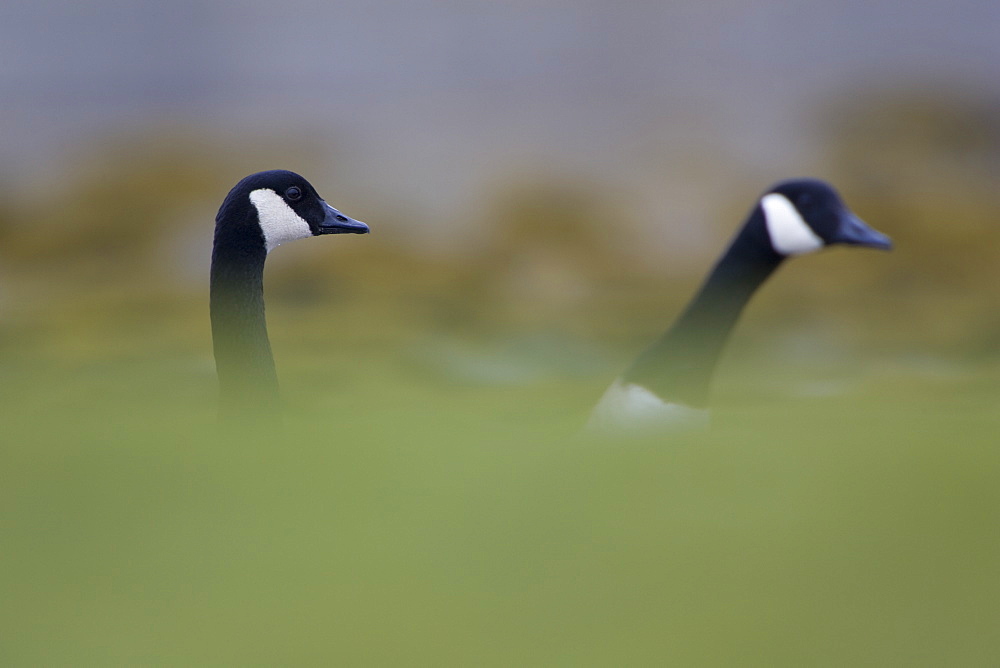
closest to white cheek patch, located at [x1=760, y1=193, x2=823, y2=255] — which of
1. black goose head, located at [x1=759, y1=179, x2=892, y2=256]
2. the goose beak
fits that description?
black goose head, located at [x1=759, y1=179, x2=892, y2=256]

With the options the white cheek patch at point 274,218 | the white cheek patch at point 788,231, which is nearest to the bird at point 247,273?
the white cheek patch at point 274,218

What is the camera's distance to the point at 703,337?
3.74ft

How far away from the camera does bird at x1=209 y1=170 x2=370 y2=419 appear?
0.95 meters

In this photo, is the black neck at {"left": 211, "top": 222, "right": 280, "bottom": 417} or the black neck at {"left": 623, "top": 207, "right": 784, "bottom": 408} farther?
the black neck at {"left": 623, "top": 207, "right": 784, "bottom": 408}

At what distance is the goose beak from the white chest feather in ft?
0.99

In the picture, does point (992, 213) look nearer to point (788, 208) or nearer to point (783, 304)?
point (783, 304)

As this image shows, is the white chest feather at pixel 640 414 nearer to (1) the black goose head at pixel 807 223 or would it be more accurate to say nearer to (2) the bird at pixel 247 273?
(1) the black goose head at pixel 807 223

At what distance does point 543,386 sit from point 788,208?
900mm

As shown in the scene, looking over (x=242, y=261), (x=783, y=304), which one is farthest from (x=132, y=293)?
(x=242, y=261)

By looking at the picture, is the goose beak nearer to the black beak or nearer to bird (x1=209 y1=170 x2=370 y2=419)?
bird (x1=209 y1=170 x2=370 y2=419)

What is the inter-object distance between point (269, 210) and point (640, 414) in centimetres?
42

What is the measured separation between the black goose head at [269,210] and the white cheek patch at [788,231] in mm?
454

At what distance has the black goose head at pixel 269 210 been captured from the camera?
974mm

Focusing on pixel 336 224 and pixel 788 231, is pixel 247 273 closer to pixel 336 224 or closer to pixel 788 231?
pixel 336 224
